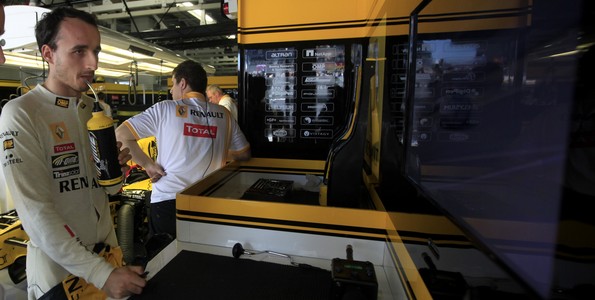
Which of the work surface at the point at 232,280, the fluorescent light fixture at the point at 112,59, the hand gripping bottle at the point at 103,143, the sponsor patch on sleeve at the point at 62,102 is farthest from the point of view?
the fluorescent light fixture at the point at 112,59

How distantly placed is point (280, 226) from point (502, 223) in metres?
0.82

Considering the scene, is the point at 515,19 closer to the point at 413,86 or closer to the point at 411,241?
the point at 413,86

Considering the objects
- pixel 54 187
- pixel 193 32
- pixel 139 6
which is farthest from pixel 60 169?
pixel 193 32

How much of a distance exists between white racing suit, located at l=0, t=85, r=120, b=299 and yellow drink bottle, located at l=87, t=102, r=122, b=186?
0.11m

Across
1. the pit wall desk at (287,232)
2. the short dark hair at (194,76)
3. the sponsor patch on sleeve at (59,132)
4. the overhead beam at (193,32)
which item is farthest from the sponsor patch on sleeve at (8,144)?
the overhead beam at (193,32)

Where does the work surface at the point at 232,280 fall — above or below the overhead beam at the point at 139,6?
below

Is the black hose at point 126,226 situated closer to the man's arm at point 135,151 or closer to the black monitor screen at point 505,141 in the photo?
the man's arm at point 135,151

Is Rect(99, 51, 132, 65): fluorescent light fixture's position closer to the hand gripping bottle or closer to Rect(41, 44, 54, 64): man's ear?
Rect(41, 44, 54, 64): man's ear

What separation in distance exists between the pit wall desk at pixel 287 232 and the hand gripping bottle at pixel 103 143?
0.27m

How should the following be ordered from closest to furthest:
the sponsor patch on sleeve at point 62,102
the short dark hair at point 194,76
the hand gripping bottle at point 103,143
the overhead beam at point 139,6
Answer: the hand gripping bottle at point 103,143 < the sponsor patch on sleeve at point 62,102 < the short dark hair at point 194,76 < the overhead beam at point 139,6

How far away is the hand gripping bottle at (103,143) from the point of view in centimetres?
98

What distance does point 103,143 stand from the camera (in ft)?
3.25

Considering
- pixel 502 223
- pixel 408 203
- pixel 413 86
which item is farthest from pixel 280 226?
pixel 502 223

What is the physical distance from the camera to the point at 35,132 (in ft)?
3.30
